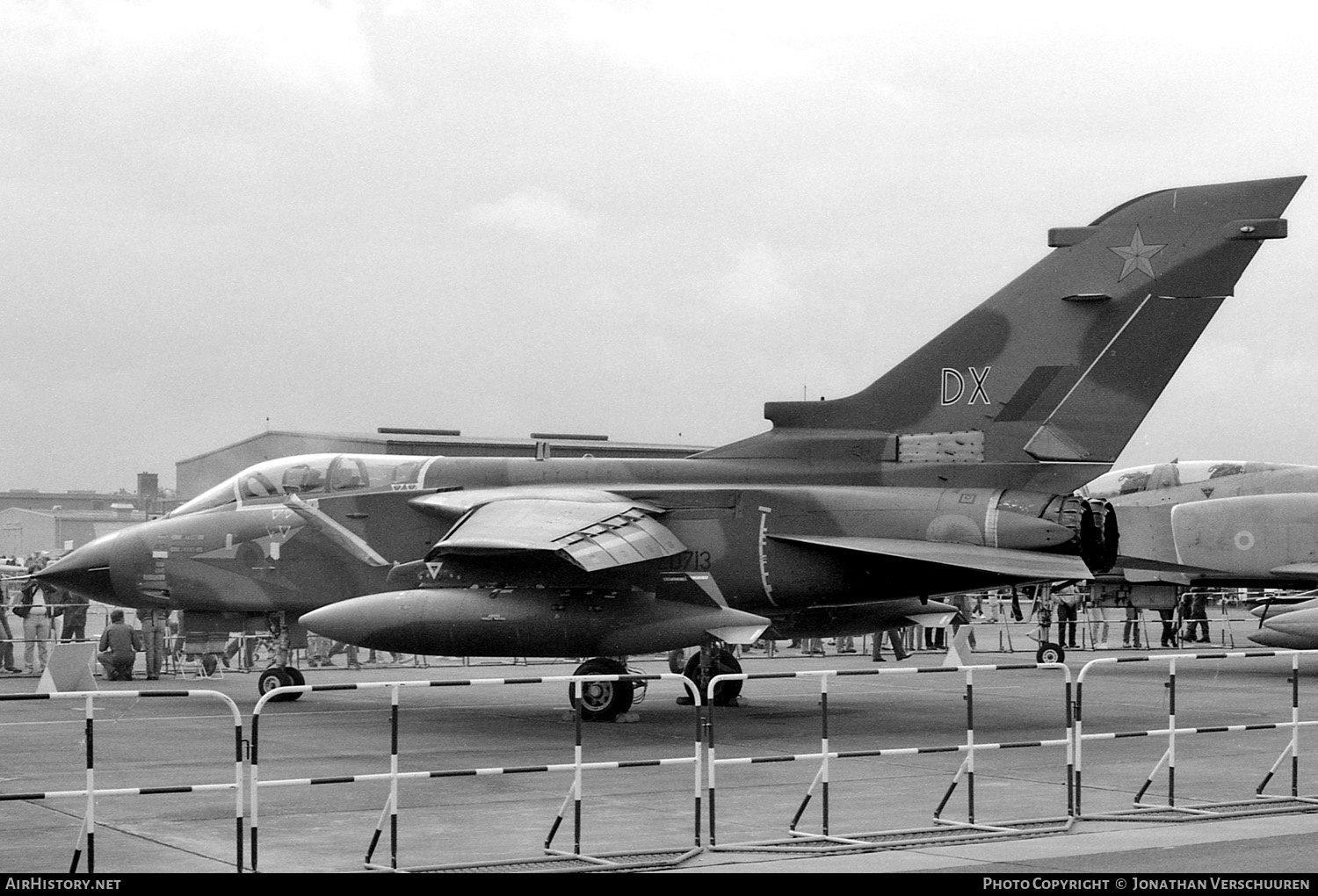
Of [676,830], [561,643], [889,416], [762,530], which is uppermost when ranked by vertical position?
[889,416]

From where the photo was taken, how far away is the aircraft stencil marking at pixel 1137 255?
15.8 meters

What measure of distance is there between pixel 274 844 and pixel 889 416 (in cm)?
935

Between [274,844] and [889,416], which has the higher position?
[889,416]

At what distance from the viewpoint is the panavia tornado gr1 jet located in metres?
15.3

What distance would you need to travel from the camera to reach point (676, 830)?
9695 millimetres

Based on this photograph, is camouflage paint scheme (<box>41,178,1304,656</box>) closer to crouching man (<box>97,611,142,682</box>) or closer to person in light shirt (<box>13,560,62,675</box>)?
crouching man (<box>97,611,142,682</box>)

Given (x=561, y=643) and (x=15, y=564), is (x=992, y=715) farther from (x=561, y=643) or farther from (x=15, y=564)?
(x=15, y=564)

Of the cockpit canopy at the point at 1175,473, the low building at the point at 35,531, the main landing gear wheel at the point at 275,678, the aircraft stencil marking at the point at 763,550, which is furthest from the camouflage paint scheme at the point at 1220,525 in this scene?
the low building at the point at 35,531

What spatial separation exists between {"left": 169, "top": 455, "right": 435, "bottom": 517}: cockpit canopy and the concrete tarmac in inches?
97.7

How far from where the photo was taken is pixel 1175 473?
83.9 feet

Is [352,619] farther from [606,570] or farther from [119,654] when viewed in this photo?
[119,654]

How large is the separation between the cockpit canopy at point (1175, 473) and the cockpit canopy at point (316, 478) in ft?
40.9

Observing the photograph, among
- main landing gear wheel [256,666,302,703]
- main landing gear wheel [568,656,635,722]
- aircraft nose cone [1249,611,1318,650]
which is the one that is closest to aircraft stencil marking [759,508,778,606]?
main landing gear wheel [568,656,635,722]
